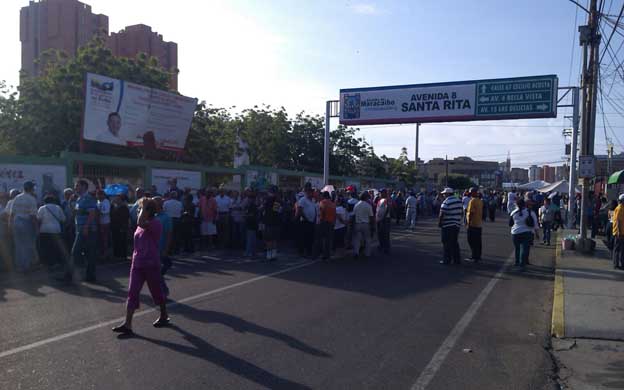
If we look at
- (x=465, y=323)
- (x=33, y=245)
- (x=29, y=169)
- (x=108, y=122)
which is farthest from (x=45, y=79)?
(x=465, y=323)

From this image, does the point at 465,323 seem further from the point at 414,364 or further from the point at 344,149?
the point at 344,149

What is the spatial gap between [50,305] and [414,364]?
18.1 feet

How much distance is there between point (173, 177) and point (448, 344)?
42.3 feet

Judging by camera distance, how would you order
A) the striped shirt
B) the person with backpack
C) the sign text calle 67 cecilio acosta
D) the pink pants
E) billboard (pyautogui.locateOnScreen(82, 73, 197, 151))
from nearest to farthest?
the pink pants → the person with backpack → the striped shirt → billboard (pyautogui.locateOnScreen(82, 73, 197, 151)) → the sign text calle 67 cecilio acosta

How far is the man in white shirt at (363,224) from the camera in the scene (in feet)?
44.7

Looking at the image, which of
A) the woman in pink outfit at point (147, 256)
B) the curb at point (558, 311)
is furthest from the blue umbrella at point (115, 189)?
the curb at point (558, 311)

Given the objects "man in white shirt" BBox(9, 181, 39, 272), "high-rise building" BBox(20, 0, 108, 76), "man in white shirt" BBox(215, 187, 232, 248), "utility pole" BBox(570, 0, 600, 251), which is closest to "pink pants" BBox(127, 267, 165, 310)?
"man in white shirt" BBox(9, 181, 39, 272)

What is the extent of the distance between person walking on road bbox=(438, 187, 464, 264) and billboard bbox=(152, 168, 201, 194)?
29.2 feet

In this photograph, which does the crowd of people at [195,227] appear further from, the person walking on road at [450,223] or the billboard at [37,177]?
the billboard at [37,177]

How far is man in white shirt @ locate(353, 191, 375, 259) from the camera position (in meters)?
13.6

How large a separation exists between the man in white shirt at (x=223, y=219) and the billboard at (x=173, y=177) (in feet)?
7.20

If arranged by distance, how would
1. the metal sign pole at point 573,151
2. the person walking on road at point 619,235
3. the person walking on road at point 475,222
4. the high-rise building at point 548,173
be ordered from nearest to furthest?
1. the person walking on road at point 619,235
2. the person walking on road at point 475,222
3. the metal sign pole at point 573,151
4. the high-rise building at point 548,173

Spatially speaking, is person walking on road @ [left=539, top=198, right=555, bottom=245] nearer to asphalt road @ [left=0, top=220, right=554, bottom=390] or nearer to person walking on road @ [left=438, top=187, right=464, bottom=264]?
person walking on road @ [left=438, top=187, right=464, bottom=264]

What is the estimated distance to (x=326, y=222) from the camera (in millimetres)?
13328
